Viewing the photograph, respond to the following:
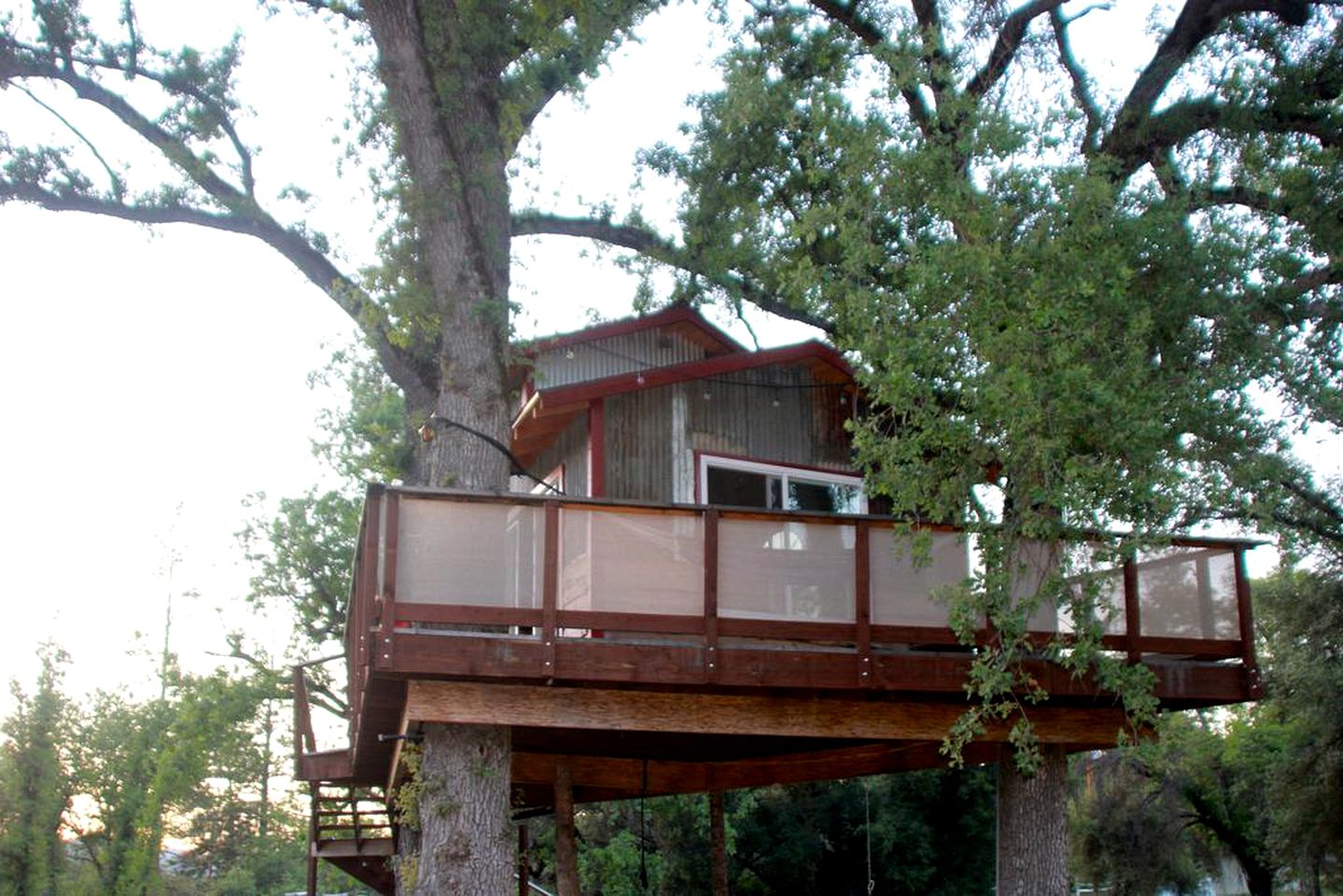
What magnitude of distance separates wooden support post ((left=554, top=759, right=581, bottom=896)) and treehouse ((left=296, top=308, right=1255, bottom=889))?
1.69 feet

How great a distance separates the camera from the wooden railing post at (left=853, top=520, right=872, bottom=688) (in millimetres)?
10320

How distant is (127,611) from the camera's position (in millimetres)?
37094

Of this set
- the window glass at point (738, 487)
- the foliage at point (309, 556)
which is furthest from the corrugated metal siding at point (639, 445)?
the foliage at point (309, 556)

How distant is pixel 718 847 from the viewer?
15.7m

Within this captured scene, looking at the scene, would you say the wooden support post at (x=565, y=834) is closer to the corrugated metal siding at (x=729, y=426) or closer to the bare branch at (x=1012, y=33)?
the corrugated metal siding at (x=729, y=426)

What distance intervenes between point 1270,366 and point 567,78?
24.7 feet

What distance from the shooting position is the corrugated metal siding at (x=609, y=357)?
49.1ft

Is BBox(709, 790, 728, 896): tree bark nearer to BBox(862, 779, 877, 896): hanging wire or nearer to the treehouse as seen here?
BBox(862, 779, 877, 896): hanging wire

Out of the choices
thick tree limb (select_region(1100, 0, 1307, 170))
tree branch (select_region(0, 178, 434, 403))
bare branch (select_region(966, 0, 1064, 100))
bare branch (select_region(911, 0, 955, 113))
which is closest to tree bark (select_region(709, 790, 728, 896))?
tree branch (select_region(0, 178, 434, 403))

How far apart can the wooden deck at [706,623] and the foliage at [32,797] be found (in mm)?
7402

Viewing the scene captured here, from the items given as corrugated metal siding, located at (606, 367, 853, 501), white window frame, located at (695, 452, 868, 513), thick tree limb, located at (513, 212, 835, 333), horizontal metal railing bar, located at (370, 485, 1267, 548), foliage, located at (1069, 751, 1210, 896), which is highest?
thick tree limb, located at (513, 212, 835, 333)

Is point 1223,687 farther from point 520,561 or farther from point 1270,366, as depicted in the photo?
point 520,561

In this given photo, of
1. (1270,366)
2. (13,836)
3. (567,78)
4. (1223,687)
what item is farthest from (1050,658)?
(13,836)

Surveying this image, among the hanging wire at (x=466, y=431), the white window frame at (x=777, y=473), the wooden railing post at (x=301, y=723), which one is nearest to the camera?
the hanging wire at (x=466, y=431)
